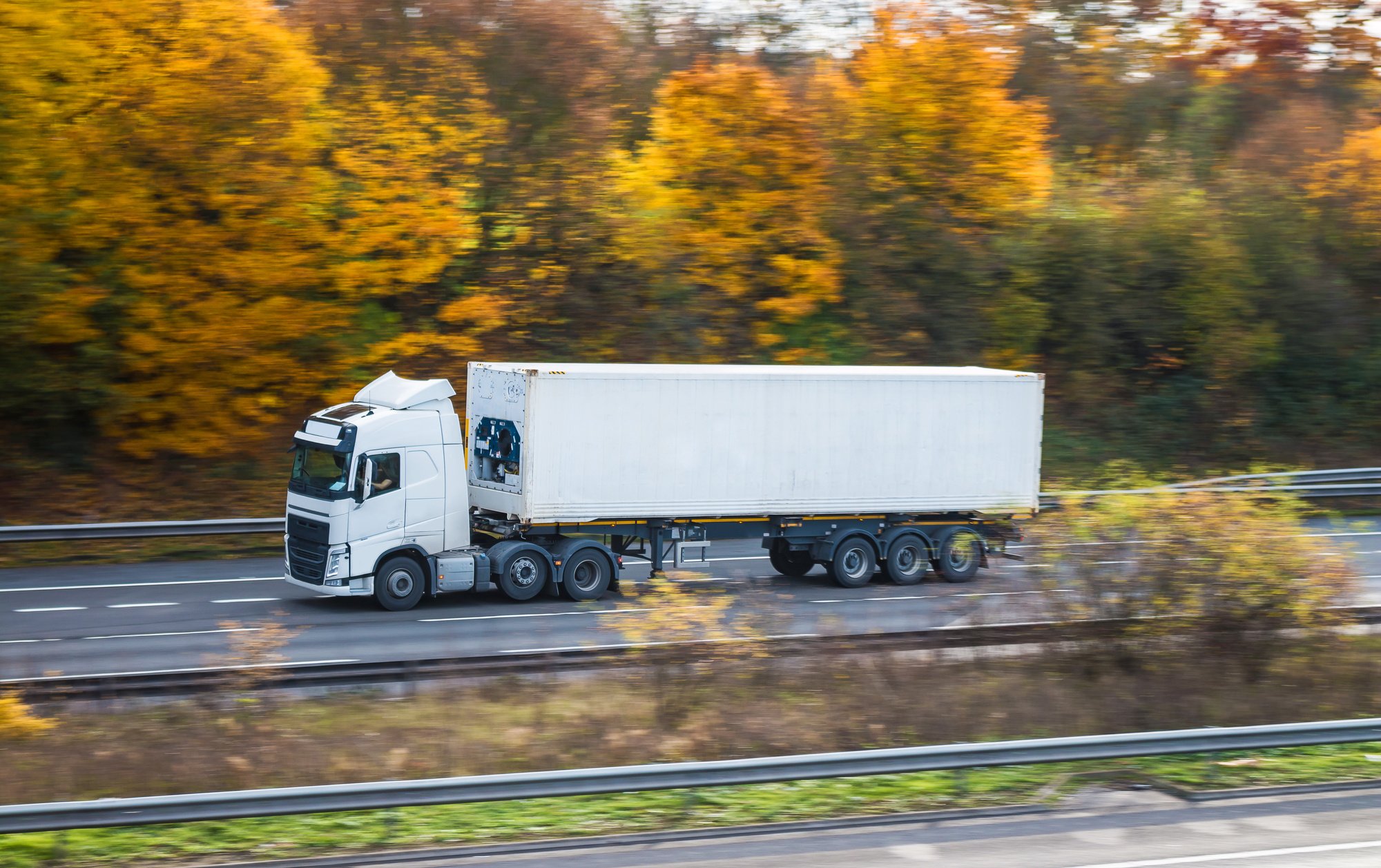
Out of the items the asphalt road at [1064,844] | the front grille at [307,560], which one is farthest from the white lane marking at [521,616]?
the asphalt road at [1064,844]

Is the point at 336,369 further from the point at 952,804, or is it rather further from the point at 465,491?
the point at 952,804

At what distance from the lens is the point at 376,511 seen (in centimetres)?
1803

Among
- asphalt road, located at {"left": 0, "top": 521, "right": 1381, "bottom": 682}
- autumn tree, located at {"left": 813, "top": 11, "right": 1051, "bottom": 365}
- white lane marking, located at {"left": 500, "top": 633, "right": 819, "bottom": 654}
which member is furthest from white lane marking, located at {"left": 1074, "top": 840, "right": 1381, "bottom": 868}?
autumn tree, located at {"left": 813, "top": 11, "right": 1051, "bottom": 365}

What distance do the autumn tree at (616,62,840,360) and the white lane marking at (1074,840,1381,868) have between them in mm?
22448

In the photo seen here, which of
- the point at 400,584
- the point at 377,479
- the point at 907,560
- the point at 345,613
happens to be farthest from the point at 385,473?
the point at 907,560

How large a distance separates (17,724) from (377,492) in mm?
7448

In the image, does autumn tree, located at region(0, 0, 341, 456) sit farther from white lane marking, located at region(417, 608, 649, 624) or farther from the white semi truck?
white lane marking, located at region(417, 608, 649, 624)

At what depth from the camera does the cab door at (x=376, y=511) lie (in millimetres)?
17891

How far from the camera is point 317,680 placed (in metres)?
13.9

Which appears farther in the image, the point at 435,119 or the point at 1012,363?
the point at 1012,363

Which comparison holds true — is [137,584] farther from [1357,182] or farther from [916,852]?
[1357,182]

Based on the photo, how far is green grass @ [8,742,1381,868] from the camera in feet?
28.7

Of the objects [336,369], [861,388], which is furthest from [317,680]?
[336,369]

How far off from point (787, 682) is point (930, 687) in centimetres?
134
